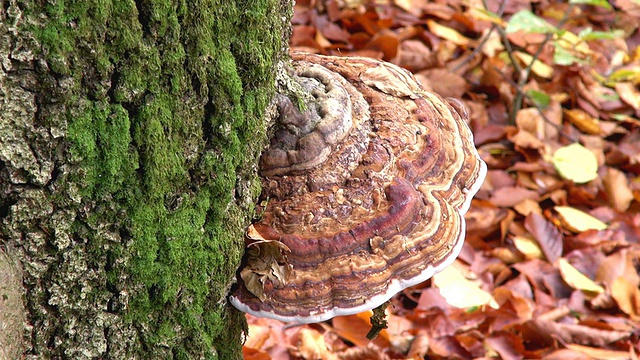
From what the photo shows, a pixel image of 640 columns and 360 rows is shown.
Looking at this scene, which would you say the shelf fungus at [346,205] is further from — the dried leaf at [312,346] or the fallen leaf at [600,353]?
the fallen leaf at [600,353]

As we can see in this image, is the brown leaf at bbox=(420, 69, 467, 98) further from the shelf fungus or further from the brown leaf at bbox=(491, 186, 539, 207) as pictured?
the shelf fungus

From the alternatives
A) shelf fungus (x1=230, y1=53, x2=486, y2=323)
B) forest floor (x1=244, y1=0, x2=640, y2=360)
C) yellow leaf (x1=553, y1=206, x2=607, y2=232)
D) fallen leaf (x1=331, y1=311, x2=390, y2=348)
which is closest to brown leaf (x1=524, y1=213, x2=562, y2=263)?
forest floor (x1=244, y1=0, x2=640, y2=360)

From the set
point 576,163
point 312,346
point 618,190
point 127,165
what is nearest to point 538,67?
point 576,163

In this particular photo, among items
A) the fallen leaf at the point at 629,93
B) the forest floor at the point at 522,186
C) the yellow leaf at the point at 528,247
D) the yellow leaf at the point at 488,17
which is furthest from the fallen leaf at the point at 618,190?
the yellow leaf at the point at 488,17

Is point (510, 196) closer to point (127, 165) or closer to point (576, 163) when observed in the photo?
point (576, 163)

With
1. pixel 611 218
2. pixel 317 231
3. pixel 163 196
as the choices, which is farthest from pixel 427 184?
pixel 611 218
